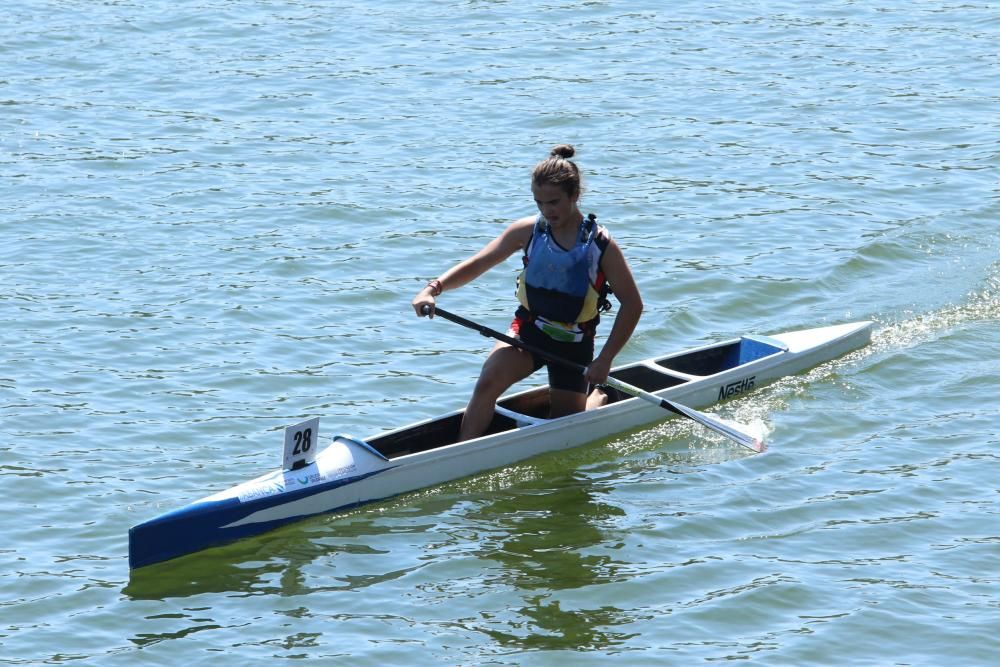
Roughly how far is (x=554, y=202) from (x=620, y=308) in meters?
0.81

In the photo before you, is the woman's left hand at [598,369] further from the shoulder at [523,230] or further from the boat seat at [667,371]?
the boat seat at [667,371]

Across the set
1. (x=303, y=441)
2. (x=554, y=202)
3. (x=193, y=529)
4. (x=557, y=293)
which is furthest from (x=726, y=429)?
(x=193, y=529)

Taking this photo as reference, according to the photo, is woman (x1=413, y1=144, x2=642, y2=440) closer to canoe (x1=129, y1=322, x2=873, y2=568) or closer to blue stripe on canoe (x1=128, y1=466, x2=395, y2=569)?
canoe (x1=129, y1=322, x2=873, y2=568)

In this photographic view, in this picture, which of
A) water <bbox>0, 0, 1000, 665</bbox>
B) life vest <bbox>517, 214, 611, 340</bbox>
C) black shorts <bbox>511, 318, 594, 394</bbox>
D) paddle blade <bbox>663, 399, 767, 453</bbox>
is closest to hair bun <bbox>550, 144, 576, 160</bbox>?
life vest <bbox>517, 214, 611, 340</bbox>

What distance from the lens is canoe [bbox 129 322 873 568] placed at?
26.2 feet

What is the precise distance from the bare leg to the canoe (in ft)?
0.51

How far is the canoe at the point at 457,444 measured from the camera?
7.98 meters

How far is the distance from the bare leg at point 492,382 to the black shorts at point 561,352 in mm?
96

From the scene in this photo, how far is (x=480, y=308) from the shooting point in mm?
12133

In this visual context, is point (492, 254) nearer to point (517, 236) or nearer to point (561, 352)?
point (517, 236)

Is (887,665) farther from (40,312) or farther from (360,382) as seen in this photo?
(40,312)

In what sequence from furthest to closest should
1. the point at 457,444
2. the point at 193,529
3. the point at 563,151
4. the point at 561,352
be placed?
1. the point at 561,352
2. the point at 457,444
3. the point at 563,151
4. the point at 193,529

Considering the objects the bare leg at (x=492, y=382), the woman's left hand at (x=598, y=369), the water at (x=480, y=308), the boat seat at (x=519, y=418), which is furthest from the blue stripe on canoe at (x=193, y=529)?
the woman's left hand at (x=598, y=369)

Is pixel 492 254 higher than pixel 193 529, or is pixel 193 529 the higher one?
pixel 492 254
